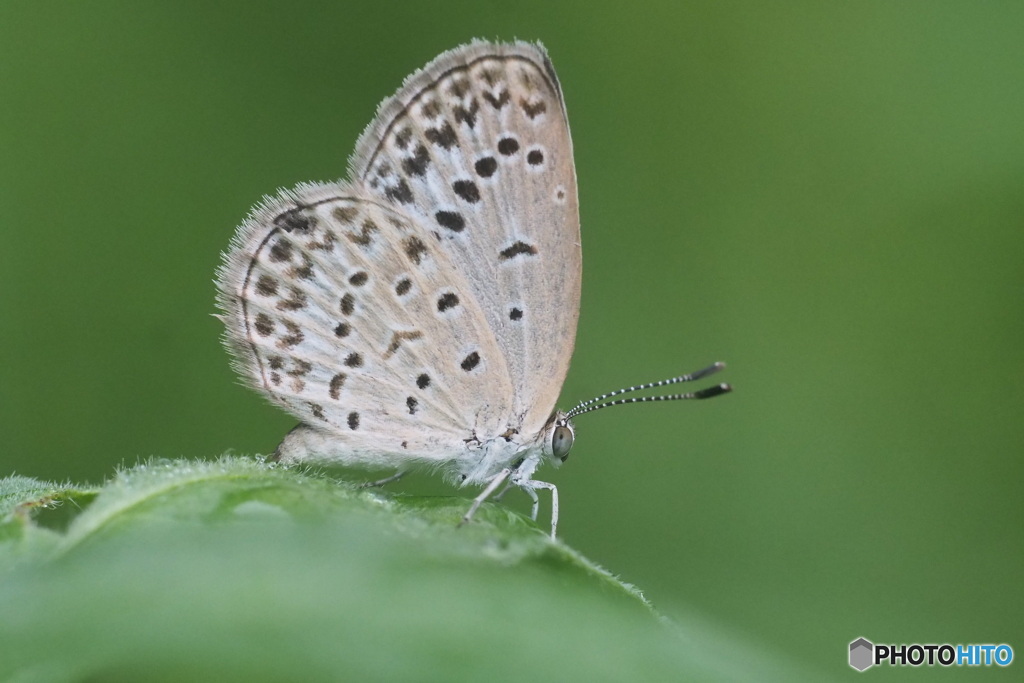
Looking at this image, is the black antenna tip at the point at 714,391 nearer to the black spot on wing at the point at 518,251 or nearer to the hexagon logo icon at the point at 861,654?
the black spot on wing at the point at 518,251

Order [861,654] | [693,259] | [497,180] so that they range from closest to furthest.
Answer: [497,180], [861,654], [693,259]

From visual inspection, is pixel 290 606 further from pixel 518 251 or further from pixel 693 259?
pixel 693 259

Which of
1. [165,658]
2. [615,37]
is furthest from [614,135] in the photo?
[165,658]

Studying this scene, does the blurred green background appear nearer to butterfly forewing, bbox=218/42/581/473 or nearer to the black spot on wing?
butterfly forewing, bbox=218/42/581/473

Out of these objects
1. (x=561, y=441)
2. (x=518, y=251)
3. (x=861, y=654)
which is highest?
(x=518, y=251)

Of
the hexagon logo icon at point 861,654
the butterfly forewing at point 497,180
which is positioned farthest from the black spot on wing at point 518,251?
the hexagon logo icon at point 861,654

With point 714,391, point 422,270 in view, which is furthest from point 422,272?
point 714,391

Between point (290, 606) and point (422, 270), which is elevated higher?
point (422, 270)

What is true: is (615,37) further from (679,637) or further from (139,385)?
(679,637)

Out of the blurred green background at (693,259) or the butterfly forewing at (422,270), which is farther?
the blurred green background at (693,259)
